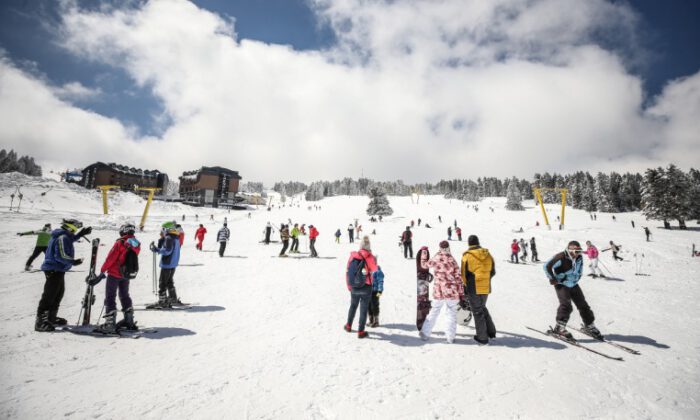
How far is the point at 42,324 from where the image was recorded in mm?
5168

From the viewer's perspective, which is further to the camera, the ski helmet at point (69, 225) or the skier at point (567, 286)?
the skier at point (567, 286)

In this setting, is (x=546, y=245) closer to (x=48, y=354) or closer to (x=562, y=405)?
(x=562, y=405)

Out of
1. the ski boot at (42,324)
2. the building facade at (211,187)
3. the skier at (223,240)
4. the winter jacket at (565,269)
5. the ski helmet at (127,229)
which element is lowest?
the ski boot at (42,324)

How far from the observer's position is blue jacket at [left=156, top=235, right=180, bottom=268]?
709 centimetres

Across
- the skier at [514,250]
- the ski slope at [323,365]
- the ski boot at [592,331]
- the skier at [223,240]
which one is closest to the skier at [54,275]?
the ski slope at [323,365]

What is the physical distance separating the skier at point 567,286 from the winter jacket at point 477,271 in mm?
1455

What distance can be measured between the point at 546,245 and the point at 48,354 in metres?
34.9

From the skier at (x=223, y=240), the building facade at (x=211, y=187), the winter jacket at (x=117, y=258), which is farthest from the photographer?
the building facade at (x=211, y=187)

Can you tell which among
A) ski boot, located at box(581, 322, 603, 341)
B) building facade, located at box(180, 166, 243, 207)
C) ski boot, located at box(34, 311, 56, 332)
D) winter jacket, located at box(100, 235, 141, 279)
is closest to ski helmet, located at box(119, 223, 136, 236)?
winter jacket, located at box(100, 235, 141, 279)

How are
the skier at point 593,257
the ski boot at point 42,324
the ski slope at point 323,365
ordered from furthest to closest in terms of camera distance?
the skier at point 593,257
the ski boot at point 42,324
the ski slope at point 323,365

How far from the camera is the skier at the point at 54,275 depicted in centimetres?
521

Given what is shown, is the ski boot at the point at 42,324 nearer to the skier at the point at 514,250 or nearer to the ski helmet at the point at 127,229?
the ski helmet at the point at 127,229

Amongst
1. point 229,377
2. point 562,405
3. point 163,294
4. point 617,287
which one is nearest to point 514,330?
point 562,405

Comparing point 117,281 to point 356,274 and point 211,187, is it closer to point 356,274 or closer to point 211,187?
point 356,274
